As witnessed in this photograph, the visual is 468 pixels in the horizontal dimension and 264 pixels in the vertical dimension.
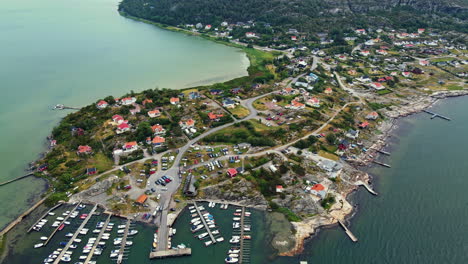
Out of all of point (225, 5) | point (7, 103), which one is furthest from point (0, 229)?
point (225, 5)

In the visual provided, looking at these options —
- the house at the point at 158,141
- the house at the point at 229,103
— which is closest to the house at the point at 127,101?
the house at the point at 158,141

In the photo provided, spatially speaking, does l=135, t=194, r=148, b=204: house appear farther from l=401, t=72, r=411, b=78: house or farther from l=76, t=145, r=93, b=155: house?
l=401, t=72, r=411, b=78: house

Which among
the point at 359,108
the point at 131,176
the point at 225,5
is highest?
the point at 225,5

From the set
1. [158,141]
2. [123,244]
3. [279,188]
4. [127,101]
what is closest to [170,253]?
[123,244]

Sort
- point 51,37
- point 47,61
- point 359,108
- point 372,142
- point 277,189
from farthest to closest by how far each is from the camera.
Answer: point 51,37 < point 47,61 < point 359,108 < point 372,142 < point 277,189

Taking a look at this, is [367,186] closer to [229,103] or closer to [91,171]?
[229,103]

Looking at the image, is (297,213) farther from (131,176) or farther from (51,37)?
(51,37)
